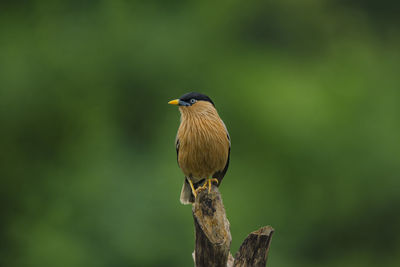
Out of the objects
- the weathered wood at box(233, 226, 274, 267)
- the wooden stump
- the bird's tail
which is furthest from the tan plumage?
the weathered wood at box(233, 226, 274, 267)

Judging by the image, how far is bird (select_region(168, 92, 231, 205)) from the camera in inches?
272

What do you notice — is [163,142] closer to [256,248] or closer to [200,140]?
[200,140]

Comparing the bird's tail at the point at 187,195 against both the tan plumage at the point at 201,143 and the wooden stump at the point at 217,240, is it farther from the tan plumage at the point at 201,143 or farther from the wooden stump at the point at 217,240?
the wooden stump at the point at 217,240

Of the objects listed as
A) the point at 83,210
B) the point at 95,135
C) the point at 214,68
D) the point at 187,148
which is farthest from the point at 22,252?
the point at 187,148

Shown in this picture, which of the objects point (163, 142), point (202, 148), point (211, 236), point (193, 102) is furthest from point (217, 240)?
point (163, 142)

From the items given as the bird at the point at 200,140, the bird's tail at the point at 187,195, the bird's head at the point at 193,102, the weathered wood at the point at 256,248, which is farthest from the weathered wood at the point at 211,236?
the bird's tail at the point at 187,195

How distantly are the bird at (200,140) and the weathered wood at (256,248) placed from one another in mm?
1176

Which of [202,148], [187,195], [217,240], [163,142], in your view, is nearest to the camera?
[217,240]

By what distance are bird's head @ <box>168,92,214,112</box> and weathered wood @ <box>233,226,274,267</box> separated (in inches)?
68.6

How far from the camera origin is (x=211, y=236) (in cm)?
568

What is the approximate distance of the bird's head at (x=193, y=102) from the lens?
6914 mm

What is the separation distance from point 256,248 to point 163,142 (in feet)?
28.9

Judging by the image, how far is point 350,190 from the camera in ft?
49.9

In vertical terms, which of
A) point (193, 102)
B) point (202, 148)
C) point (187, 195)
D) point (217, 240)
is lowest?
point (217, 240)
